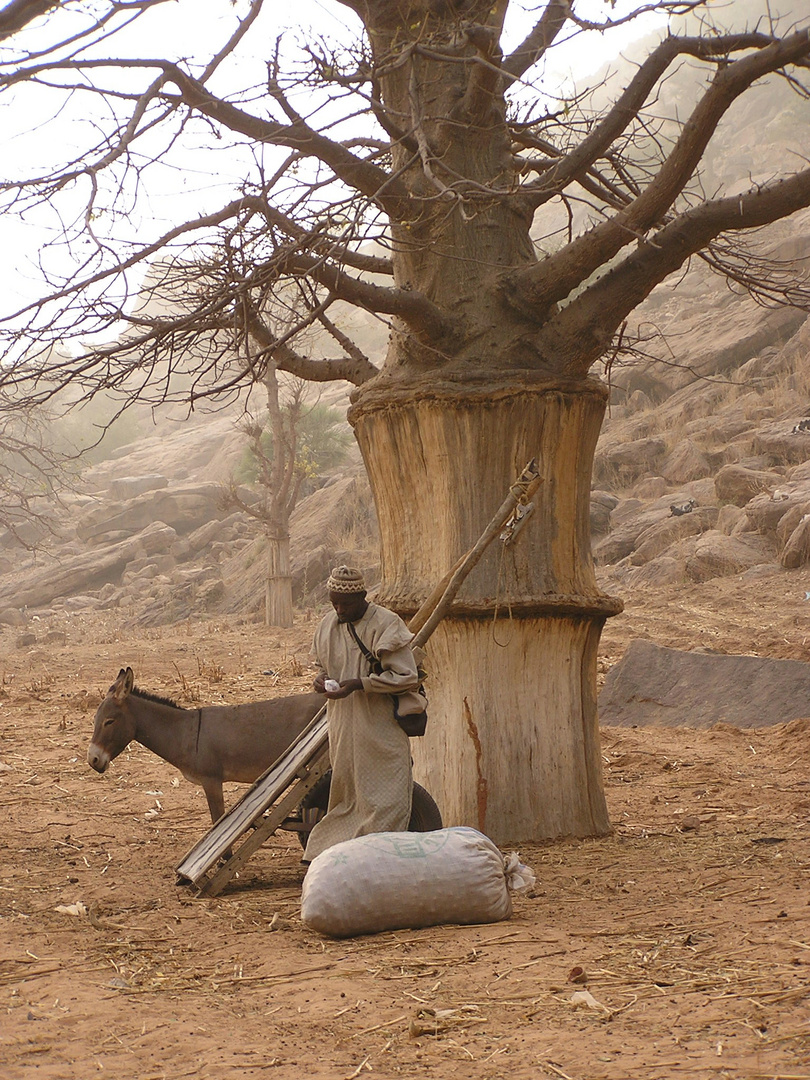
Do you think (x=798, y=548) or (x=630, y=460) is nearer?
(x=798, y=548)

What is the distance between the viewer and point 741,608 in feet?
50.2

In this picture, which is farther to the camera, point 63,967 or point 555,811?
point 555,811

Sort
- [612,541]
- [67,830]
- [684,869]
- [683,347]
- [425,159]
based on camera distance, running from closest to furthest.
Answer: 1. [425,159]
2. [684,869]
3. [67,830]
4. [612,541]
5. [683,347]

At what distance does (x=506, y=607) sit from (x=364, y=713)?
4.36 ft

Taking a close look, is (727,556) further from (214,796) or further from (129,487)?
(129,487)

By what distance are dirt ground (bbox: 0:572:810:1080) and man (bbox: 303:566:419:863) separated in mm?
653

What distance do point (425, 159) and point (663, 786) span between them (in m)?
5.25

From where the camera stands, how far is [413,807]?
5488 mm

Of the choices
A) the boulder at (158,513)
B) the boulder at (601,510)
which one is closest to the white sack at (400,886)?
the boulder at (601,510)

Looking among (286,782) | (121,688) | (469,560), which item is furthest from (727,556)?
(286,782)

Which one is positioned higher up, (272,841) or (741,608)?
(741,608)

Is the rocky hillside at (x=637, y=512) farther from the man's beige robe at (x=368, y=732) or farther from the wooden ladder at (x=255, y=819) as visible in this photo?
the man's beige robe at (x=368, y=732)

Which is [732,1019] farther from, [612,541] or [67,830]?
[612,541]

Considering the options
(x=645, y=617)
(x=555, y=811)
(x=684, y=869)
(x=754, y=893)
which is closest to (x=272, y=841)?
(x=555, y=811)
